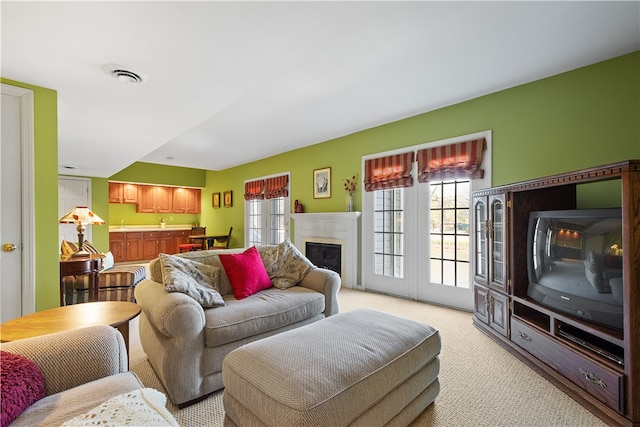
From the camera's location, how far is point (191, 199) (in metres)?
8.69

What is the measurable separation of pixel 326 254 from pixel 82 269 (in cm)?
326

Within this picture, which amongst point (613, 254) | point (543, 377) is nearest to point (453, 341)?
point (543, 377)

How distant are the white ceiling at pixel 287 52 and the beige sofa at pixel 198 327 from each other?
61.1 inches

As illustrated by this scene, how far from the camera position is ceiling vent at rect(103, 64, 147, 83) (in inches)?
85.0

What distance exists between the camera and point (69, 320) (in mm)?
1784

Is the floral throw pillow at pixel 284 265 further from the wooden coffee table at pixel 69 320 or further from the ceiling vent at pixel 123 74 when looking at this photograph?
the ceiling vent at pixel 123 74

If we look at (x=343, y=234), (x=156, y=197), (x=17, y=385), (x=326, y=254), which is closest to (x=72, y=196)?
(x=156, y=197)

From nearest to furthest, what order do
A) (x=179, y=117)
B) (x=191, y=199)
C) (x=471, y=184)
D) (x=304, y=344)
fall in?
(x=304, y=344) < (x=179, y=117) < (x=471, y=184) < (x=191, y=199)

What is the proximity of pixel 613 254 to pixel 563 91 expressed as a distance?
6.06 feet

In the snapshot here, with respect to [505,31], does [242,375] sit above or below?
below

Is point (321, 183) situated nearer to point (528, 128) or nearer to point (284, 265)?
point (284, 265)

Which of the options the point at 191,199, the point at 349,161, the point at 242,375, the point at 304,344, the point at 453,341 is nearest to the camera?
the point at 242,375

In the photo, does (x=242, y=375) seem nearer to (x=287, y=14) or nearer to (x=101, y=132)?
(x=287, y=14)

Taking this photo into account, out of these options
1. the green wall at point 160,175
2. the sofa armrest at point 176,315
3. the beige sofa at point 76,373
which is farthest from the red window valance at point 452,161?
the green wall at point 160,175
